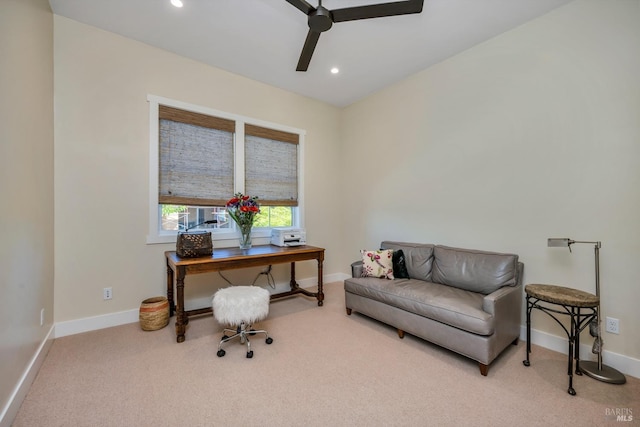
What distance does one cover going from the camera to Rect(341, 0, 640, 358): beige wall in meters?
2.00

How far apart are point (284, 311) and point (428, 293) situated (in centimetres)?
171

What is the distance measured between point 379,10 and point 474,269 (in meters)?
2.44

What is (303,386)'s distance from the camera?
70.9 inches

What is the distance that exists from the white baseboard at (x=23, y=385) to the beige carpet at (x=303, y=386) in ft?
0.15

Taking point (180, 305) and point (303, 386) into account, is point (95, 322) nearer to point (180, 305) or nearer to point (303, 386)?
point (180, 305)

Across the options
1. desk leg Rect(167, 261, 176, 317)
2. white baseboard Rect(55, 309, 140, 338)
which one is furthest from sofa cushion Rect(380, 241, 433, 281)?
white baseboard Rect(55, 309, 140, 338)

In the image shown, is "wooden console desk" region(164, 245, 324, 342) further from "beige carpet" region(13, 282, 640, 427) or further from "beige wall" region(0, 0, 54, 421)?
"beige wall" region(0, 0, 54, 421)

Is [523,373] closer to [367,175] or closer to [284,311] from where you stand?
[284,311]

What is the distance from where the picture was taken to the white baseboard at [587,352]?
6.34 ft

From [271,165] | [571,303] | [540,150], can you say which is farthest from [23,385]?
[540,150]

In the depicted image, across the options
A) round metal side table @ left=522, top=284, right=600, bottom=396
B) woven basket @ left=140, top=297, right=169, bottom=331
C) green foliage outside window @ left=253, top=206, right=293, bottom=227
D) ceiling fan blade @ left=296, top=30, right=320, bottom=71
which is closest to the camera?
round metal side table @ left=522, top=284, right=600, bottom=396

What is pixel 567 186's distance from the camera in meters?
2.26

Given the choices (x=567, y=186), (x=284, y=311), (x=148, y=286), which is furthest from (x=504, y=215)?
(x=148, y=286)

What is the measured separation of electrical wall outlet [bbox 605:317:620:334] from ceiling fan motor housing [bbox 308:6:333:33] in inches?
127
